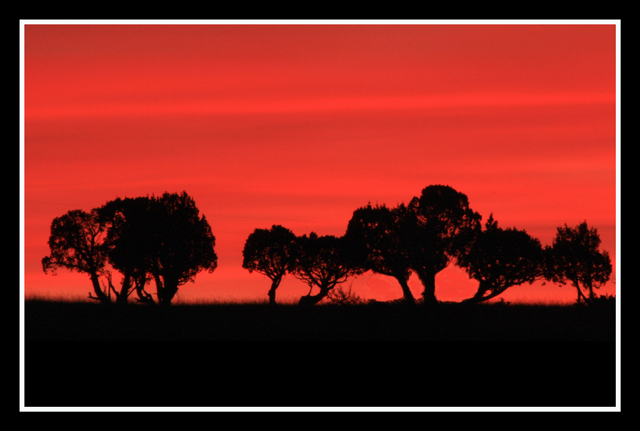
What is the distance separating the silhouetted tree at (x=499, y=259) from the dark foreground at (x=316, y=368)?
21.3m

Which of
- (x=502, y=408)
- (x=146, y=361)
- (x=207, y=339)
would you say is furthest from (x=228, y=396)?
(x=207, y=339)

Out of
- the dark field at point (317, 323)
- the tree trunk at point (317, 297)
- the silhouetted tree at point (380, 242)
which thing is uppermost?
the silhouetted tree at point (380, 242)

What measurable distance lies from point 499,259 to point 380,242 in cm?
952

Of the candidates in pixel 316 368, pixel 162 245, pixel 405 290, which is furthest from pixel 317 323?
Answer: pixel 162 245

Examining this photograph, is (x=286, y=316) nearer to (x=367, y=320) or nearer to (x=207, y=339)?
(x=367, y=320)

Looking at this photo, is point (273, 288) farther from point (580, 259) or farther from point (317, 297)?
point (580, 259)

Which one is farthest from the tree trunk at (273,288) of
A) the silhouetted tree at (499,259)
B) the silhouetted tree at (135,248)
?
the silhouetted tree at (499,259)

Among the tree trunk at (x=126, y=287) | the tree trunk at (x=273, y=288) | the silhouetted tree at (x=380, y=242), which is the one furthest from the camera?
the tree trunk at (x=126, y=287)

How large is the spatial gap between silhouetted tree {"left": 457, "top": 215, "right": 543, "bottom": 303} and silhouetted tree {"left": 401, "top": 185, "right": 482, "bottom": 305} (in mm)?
907

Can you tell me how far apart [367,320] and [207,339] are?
10.5 metres

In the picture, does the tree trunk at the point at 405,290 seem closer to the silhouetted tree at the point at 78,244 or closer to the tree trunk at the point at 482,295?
the tree trunk at the point at 482,295

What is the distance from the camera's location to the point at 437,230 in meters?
53.2

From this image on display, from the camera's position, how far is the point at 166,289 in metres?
58.2

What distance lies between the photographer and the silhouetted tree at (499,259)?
53.0 meters
